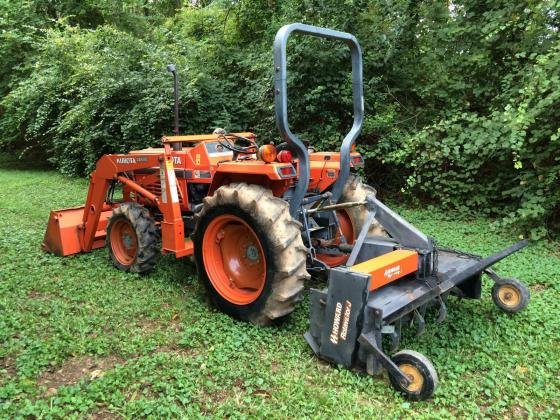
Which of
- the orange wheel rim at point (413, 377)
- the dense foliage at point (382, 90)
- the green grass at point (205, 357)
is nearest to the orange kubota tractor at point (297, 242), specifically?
the orange wheel rim at point (413, 377)

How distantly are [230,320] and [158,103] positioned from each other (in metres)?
6.40

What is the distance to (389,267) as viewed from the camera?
3.14 meters

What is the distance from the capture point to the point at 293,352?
10.7 ft

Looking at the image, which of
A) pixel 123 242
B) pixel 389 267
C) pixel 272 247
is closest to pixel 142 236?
pixel 123 242

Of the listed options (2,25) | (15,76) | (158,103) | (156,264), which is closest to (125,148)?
(158,103)

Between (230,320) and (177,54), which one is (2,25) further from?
(230,320)

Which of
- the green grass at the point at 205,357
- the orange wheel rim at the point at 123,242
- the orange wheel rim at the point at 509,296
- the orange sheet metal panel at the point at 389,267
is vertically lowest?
the green grass at the point at 205,357

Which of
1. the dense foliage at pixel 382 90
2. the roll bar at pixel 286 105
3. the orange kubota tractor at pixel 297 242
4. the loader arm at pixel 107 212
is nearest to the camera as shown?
the orange kubota tractor at pixel 297 242

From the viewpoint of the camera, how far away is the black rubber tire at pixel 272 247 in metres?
3.39

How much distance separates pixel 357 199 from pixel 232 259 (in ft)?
4.26

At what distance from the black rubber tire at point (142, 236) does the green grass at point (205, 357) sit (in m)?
0.15

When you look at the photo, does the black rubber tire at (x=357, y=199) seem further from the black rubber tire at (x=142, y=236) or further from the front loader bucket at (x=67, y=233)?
the front loader bucket at (x=67, y=233)

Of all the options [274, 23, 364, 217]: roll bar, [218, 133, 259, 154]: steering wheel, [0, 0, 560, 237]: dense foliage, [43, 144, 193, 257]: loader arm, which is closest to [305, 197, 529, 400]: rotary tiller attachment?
[274, 23, 364, 217]: roll bar

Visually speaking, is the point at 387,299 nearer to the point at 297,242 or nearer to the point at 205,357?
the point at 297,242
